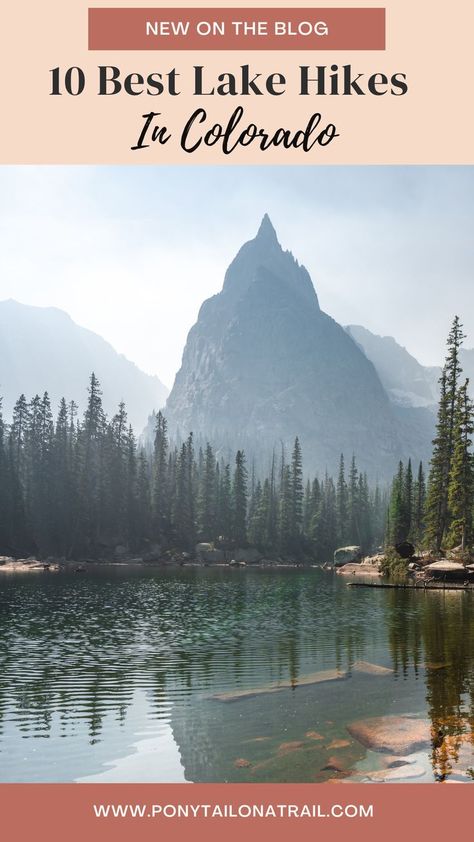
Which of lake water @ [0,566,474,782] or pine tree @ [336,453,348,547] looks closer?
lake water @ [0,566,474,782]

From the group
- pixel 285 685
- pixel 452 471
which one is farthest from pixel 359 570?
pixel 285 685

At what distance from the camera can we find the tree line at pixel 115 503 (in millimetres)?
98188

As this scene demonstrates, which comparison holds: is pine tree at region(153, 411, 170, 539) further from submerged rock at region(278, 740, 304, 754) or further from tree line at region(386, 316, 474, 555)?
submerged rock at region(278, 740, 304, 754)

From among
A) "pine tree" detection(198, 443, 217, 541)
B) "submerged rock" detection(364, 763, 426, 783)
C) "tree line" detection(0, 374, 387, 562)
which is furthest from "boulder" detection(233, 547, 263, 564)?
"submerged rock" detection(364, 763, 426, 783)

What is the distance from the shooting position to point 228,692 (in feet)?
67.6

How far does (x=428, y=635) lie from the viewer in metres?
31.1

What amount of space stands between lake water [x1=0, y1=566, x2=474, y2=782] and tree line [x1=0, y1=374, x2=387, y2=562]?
196ft

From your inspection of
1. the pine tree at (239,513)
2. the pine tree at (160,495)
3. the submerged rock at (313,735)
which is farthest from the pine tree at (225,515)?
the submerged rock at (313,735)

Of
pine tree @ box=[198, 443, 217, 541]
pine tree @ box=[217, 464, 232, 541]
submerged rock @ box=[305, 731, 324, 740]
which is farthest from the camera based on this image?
pine tree @ box=[217, 464, 232, 541]

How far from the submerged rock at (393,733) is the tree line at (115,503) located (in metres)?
80.5

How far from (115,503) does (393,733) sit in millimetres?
96138

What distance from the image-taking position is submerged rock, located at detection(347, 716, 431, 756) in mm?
15166
